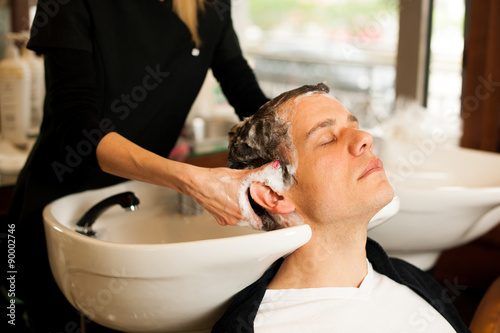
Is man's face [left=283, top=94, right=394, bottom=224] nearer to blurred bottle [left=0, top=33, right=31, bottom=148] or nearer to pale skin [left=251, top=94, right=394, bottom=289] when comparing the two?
pale skin [left=251, top=94, right=394, bottom=289]

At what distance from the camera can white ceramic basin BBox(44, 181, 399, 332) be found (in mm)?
1046

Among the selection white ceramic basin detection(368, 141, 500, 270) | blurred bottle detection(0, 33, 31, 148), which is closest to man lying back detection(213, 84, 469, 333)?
white ceramic basin detection(368, 141, 500, 270)

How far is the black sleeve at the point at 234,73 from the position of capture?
5.47ft

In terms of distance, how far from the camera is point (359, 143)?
3.91 feet

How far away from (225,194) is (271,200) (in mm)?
150

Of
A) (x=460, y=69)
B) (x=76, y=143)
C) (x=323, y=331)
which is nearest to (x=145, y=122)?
(x=76, y=143)

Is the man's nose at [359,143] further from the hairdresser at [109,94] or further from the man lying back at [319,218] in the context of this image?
the hairdresser at [109,94]

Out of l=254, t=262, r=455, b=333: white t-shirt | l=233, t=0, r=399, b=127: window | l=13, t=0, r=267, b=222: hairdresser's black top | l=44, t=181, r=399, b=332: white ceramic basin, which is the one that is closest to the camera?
l=44, t=181, r=399, b=332: white ceramic basin

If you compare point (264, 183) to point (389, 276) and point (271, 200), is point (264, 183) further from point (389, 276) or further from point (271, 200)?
point (389, 276)

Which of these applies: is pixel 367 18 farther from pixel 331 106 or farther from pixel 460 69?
pixel 331 106

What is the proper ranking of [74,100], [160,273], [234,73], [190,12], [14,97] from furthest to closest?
1. [14,97]
2. [234,73]
3. [190,12]
4. [74,100]
5. [160,273]

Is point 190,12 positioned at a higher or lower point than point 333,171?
higher

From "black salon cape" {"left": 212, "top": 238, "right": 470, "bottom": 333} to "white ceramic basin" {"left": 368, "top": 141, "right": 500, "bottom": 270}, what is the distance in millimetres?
105

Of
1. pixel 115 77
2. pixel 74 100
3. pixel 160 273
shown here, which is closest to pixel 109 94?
pixel 115 77
